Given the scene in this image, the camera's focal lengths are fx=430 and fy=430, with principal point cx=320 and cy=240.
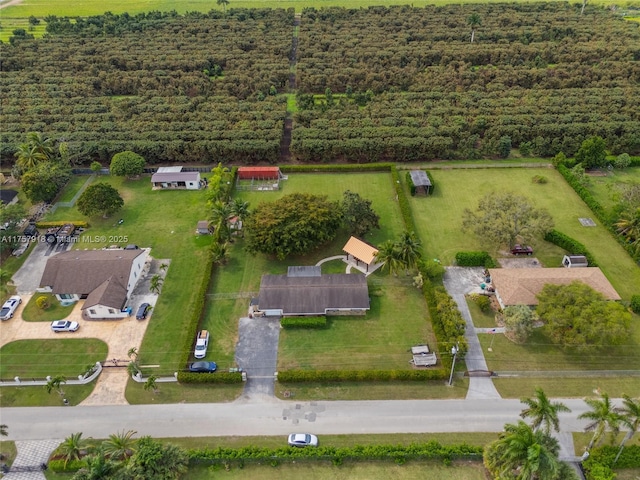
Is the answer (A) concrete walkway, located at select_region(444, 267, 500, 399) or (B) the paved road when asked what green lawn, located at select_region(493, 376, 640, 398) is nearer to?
(B) the paved road

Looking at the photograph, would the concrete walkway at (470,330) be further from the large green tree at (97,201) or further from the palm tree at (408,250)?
the large green tree at (97,201)

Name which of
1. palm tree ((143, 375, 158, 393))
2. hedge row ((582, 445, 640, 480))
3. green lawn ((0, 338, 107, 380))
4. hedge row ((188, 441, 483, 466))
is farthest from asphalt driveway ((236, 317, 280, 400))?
hedge row ((582, 445, 640, 480))

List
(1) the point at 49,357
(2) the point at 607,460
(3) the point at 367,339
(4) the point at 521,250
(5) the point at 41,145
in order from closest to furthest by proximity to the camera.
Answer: (2) the point at 607,460 < (1) the point at 49,357 < (3) the point at 367,339 < (4) the point at 521,250 < (5) the point at 41,145

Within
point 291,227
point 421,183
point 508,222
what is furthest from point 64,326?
point 508,222

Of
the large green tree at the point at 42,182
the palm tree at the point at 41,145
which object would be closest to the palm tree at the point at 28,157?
the palm tree at the point at 41,145

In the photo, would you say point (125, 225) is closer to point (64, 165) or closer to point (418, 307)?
point (64, 165)

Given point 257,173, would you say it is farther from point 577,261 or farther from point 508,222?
point 577,261

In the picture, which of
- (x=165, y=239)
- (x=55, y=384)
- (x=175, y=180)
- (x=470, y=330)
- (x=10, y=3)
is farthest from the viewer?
(x=10, y=3)

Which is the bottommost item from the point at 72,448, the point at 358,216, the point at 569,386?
the point at 72,448
